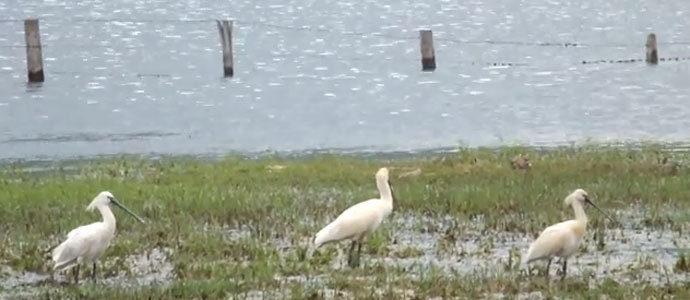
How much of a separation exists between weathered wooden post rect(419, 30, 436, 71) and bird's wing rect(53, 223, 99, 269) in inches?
1039

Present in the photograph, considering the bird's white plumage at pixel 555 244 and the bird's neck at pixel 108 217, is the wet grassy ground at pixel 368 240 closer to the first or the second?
the bird's white plumage at pixel 555 244

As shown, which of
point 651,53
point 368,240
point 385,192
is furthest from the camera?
point 651,53

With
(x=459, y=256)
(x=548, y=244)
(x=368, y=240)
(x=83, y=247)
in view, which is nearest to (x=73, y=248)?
(x=83, y=247)

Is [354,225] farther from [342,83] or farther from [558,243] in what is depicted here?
[342,83]

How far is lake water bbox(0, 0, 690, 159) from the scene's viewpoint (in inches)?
1232

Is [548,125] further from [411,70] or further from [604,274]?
[604,274]

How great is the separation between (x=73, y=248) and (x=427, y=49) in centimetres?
2929

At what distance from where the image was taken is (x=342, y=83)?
43.2 meters

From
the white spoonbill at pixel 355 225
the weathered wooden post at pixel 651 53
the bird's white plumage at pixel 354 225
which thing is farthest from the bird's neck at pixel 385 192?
the weathered wooden post at pixel 651 53

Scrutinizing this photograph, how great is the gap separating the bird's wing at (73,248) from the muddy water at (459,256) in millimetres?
290

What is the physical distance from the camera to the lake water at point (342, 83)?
3130 cm

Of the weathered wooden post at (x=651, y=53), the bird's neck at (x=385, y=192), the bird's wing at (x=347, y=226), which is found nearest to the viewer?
the bird's wing at (x=347, y=226)

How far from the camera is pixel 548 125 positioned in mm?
32469

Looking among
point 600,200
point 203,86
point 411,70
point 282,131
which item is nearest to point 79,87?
point 203,86
